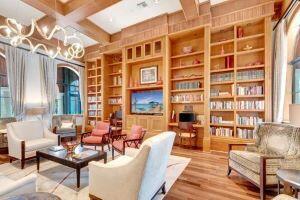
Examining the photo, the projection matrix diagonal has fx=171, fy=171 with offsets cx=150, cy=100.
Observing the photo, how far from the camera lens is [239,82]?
4.28m

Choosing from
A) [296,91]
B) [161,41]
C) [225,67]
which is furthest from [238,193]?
[161,41]

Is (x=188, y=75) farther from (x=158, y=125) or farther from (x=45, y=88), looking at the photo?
(x=45, y=88)

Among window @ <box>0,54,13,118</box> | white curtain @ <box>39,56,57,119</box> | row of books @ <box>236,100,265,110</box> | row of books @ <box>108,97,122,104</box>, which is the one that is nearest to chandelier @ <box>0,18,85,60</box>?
window @ <box>0,54,13,118</box>

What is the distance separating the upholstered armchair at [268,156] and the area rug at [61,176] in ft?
3.46

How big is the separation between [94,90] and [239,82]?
18.1ft

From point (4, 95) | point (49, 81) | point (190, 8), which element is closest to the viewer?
point (190, 8)

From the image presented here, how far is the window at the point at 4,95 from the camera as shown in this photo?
5002mm

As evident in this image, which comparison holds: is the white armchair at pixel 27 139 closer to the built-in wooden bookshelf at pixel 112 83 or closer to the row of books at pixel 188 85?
Answer: the built-in wooden bookshelf at pixel 112 83

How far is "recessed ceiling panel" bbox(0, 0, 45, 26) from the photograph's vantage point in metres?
4.03

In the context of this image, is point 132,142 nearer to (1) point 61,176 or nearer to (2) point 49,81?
(1) point 61,176

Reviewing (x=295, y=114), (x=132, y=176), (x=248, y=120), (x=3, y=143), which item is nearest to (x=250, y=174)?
(x=295, y=114)

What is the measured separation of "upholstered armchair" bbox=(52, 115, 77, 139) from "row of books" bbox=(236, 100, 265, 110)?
5.04 metres

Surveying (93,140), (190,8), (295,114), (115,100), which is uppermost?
(190,8)

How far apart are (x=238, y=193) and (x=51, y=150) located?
10.5ft
